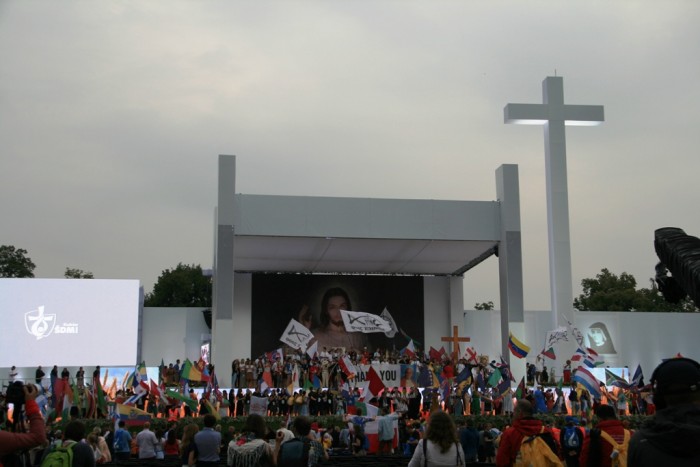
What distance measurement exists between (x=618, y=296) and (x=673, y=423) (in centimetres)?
7054

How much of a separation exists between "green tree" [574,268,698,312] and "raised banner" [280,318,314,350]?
39225mm

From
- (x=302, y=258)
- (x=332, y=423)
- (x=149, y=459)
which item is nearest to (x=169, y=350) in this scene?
(x=302, y=258)

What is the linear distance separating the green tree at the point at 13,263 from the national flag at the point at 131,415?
54.0 meters

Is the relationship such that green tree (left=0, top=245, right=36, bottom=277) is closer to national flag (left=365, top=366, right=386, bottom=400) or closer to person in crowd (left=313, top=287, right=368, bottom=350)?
person in crowd (left=313, top=287, right=368, bottom=350)

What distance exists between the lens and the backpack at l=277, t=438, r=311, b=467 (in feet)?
23.2

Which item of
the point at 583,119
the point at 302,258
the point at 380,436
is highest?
the point at 583,119

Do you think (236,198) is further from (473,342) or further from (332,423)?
(473,342)

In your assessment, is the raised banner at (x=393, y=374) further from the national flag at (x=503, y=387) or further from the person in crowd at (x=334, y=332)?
the person in crowd at (x=334, y=332)

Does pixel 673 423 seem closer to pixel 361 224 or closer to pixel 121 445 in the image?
pixel 121 445

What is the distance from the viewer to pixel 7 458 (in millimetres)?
5238

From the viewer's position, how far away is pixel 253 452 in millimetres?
7441

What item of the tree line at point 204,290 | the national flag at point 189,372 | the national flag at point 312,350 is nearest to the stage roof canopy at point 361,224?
the national flag at point 312,350

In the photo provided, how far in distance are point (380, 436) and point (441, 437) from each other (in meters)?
13.0

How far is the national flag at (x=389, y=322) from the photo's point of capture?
39750 mm
